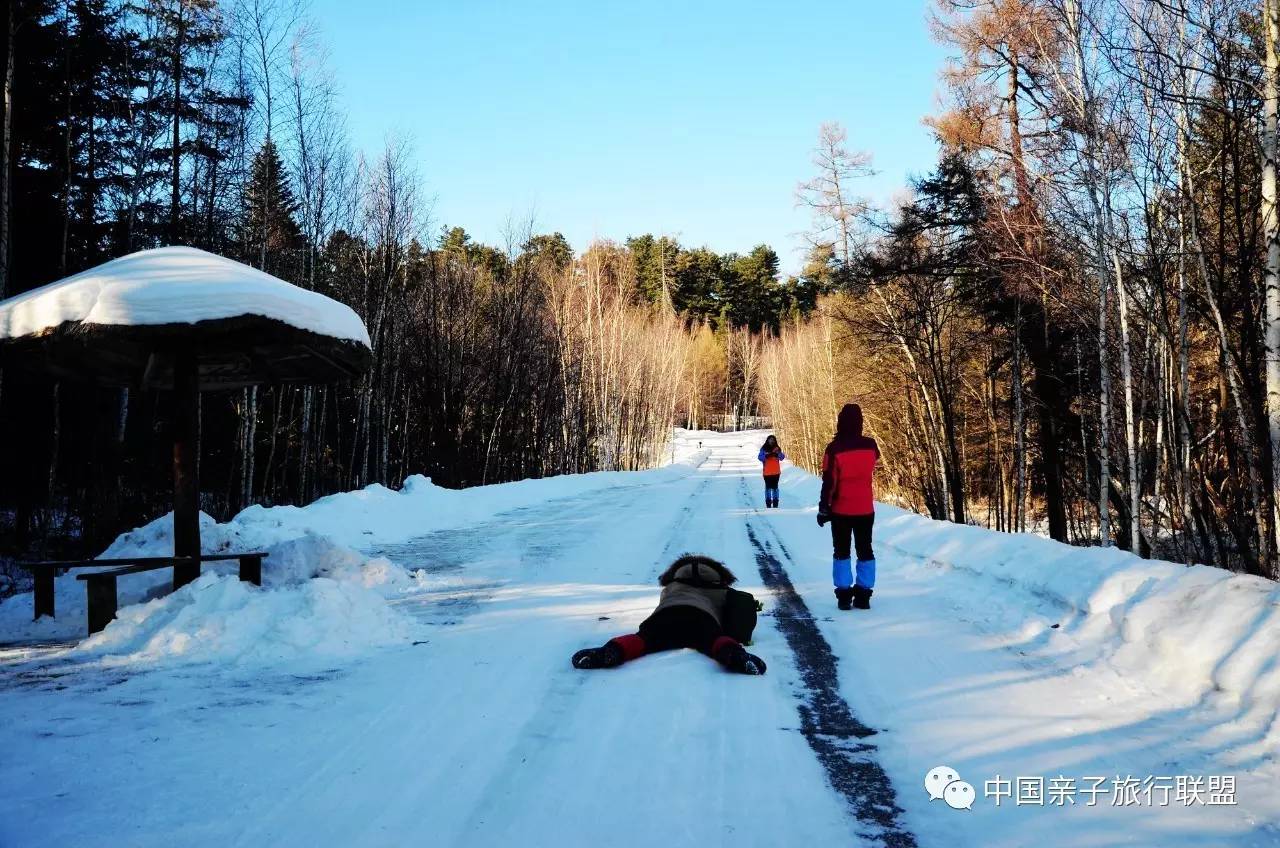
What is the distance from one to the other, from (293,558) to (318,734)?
178 inches

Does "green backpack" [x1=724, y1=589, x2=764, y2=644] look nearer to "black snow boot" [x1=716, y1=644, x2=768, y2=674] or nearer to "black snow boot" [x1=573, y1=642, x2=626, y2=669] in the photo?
"black snow boot" [x1=716, y1=644, x2=768, y2=674]

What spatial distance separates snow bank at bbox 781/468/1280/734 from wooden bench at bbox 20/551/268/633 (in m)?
7.14

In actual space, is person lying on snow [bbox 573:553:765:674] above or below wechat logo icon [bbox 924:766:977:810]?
above

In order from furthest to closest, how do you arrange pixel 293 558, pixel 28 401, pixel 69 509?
pixel 28 401 < pixel 69 509 < pixel 293 558

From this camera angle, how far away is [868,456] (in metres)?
7.61

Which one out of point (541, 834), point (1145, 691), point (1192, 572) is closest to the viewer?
point (541, 834)

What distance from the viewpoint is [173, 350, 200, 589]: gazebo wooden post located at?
283 inches

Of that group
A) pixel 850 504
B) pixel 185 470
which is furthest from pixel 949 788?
pixel 185 470

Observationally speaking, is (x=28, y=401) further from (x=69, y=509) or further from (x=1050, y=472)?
(x=1050, y=472)

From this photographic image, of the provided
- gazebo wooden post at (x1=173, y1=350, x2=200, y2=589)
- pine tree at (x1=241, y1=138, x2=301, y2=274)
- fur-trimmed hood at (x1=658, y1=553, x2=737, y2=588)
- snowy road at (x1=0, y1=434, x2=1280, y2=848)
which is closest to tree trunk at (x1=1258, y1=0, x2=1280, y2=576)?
snowy road at (x1=0, y1=434, x2=1280, y2=848)

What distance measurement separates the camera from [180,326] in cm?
626

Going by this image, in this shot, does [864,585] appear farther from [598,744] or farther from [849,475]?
[598,744]

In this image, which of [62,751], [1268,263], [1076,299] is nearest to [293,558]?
[62,751]

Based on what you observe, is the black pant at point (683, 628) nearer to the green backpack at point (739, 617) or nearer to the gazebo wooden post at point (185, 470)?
the green backpack at point (739, 617)
